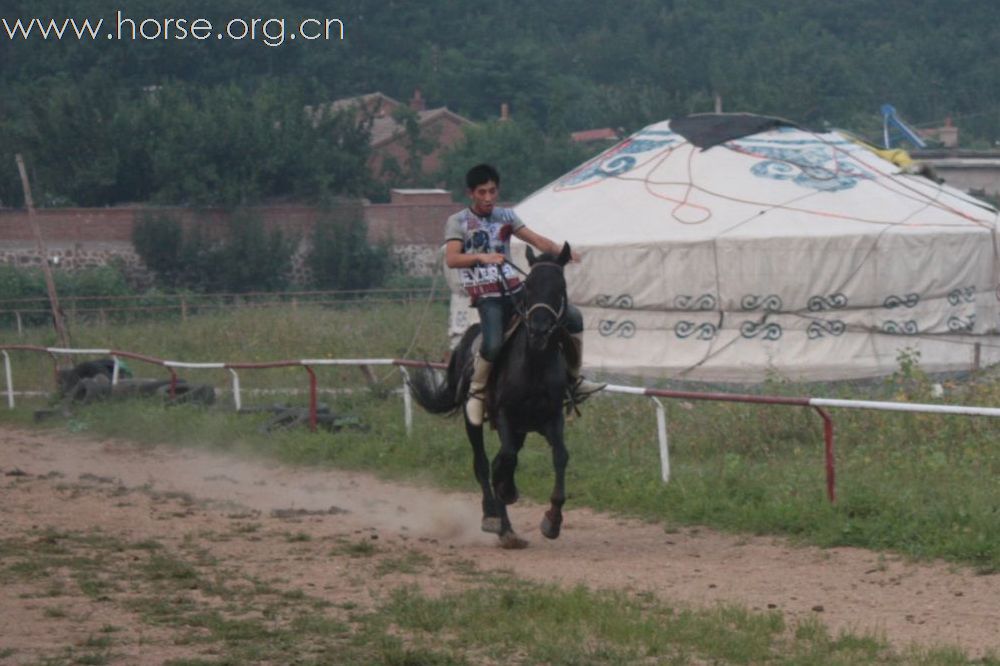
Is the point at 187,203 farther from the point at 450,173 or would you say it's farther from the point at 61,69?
the point at 61,69

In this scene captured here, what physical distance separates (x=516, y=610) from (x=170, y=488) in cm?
534

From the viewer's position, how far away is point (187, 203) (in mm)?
36094

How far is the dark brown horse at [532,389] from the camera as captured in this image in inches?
320

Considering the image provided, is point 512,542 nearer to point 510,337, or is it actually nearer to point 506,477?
point 506,477

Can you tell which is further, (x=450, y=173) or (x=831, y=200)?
(x=450, y=173)

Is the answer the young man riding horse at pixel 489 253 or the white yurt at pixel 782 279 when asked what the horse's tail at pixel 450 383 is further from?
the white yurt at pixel 782 279

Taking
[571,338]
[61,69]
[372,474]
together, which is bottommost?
[372,474]

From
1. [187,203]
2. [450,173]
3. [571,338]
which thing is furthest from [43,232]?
[571,338]

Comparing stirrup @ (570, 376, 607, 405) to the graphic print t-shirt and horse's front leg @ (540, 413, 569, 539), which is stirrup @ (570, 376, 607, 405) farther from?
the graphic print t-shirt

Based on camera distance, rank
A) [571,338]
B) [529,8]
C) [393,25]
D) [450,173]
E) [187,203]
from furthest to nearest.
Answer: [529,8]
[393,25]
[450,173]
[187,203]
[571,338]

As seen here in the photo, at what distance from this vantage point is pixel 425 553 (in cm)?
815

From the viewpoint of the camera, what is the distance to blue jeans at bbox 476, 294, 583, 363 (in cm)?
850

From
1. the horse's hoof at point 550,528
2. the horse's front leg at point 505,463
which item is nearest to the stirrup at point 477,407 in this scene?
the horse's front leg at point 505,463

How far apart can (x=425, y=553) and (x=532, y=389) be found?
3.22 feet
